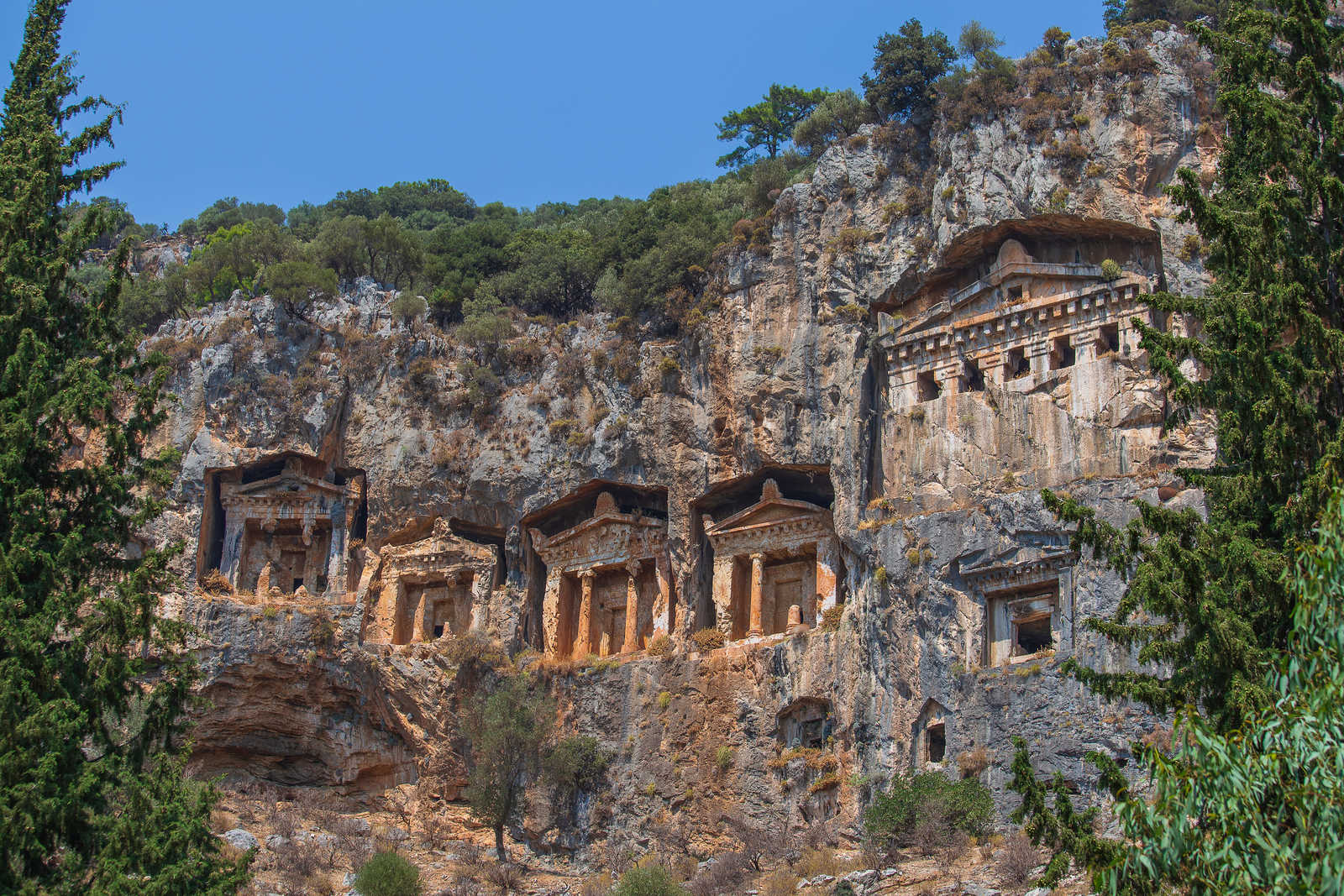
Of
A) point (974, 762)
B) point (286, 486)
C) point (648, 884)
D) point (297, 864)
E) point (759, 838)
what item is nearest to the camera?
point (648, 884)

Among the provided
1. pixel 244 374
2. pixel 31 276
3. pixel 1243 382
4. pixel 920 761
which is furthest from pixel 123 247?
pixel 244 374

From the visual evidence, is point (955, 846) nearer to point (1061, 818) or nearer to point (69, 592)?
point (1061, 818)

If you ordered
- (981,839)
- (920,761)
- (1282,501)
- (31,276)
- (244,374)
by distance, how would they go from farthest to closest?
1. (244,374)
2. (920,761)
3. (981,839)
4. (31,276)
5. (1282,501)

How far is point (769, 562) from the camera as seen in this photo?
3762 centimetres

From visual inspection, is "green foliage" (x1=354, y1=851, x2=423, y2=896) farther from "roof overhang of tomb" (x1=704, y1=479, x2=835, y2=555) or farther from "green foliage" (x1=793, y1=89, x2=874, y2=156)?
"green foliage" (x1=793, y1=89, x2=874, y2=156)

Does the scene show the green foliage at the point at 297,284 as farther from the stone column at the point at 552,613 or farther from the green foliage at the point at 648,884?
the green foliage at the point at 648,884

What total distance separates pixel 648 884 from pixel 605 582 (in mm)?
13112

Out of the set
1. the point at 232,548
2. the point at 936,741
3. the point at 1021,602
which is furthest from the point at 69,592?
the point at 232,548

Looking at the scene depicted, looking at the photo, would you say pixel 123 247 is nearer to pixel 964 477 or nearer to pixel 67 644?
pixel 67 644

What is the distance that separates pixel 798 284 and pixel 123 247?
18346 millimetres

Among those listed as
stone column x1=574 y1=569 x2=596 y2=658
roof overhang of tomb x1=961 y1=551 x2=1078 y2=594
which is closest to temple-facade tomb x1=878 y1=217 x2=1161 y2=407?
roof overhang of tomb x1=961 y1=551 x2=1078 y2=594

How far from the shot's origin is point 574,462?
39.3m

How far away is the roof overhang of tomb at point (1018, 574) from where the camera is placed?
96.8ft

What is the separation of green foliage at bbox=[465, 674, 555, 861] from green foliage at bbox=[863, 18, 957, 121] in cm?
1759
